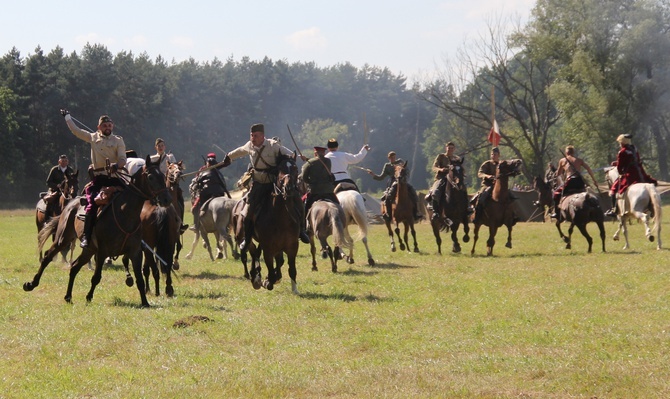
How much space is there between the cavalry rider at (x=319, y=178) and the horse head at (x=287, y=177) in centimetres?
381

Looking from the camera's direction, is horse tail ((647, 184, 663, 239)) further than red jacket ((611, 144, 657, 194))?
No

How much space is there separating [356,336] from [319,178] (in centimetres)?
825

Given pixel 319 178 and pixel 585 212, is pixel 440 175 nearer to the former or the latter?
pixel 585 212

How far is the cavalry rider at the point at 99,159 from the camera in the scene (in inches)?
588

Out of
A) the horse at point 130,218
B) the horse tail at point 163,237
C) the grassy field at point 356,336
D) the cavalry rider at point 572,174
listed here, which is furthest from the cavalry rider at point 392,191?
the horse at point 130,218

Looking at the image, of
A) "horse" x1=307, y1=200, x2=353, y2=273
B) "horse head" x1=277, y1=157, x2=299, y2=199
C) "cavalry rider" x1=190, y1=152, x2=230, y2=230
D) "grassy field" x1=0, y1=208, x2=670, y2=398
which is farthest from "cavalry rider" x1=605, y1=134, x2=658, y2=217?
"horse head" x1=277, y1=157, x2=299, y2=199

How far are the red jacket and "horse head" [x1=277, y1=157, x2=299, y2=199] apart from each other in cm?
1120

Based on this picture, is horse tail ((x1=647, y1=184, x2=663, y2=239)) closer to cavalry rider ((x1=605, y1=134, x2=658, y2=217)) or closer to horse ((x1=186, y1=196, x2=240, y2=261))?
cavalry rider ((x1=605, y1=134, x2=658, y2=217))

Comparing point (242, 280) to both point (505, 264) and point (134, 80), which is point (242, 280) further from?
point (134, 80)

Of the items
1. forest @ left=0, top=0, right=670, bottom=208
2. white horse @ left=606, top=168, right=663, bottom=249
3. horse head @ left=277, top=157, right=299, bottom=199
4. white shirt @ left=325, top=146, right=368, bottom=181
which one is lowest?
white horse @ left=606, top=168, right=663, bottom=249

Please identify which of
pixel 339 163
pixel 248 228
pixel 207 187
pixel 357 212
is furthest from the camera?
pixel 207 187

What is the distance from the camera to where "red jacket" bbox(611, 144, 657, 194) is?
80.4 ft

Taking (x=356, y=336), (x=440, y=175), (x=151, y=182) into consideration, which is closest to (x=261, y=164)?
(x=151, y=182)

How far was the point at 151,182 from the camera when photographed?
14516 millimetres
